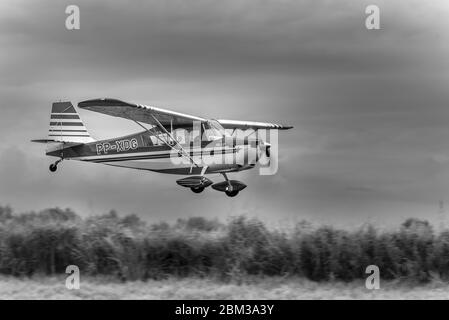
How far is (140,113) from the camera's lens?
2088cm

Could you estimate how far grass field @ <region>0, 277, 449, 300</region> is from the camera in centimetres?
1522

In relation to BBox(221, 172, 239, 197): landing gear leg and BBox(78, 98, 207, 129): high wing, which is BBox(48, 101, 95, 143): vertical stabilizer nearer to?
BBox(78, 98, 207, 129): high wing

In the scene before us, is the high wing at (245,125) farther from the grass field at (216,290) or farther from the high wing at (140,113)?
the grass field at (216,290)

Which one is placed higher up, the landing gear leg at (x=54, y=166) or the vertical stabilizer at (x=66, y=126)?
the vertical stabilizer at (x=66, y=126)

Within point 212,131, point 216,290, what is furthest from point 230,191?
point 216,290

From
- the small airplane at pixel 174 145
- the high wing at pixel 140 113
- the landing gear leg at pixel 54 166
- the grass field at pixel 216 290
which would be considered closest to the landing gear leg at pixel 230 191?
the small airplane at pixel 174 145

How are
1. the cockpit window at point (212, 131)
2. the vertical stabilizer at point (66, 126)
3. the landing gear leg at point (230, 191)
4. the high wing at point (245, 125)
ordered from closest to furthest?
the landing gear leg at point (230, 191), the cockpit window at point (212, 131), the high wing at point (245, 125), the vertical stabilizer at point (66, 126)

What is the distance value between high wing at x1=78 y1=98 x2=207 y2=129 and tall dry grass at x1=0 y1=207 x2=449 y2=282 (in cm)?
325

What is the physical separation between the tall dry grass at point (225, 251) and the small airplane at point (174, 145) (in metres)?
2.92

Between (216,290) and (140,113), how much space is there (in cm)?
728

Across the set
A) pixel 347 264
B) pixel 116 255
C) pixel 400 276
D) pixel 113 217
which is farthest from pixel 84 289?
pixel 400 276

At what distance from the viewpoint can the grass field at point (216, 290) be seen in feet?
49.9

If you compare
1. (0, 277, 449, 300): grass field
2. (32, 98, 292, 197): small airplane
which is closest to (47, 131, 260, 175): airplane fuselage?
(32, 98, 292, 197): small airplane

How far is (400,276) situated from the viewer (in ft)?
54.0
